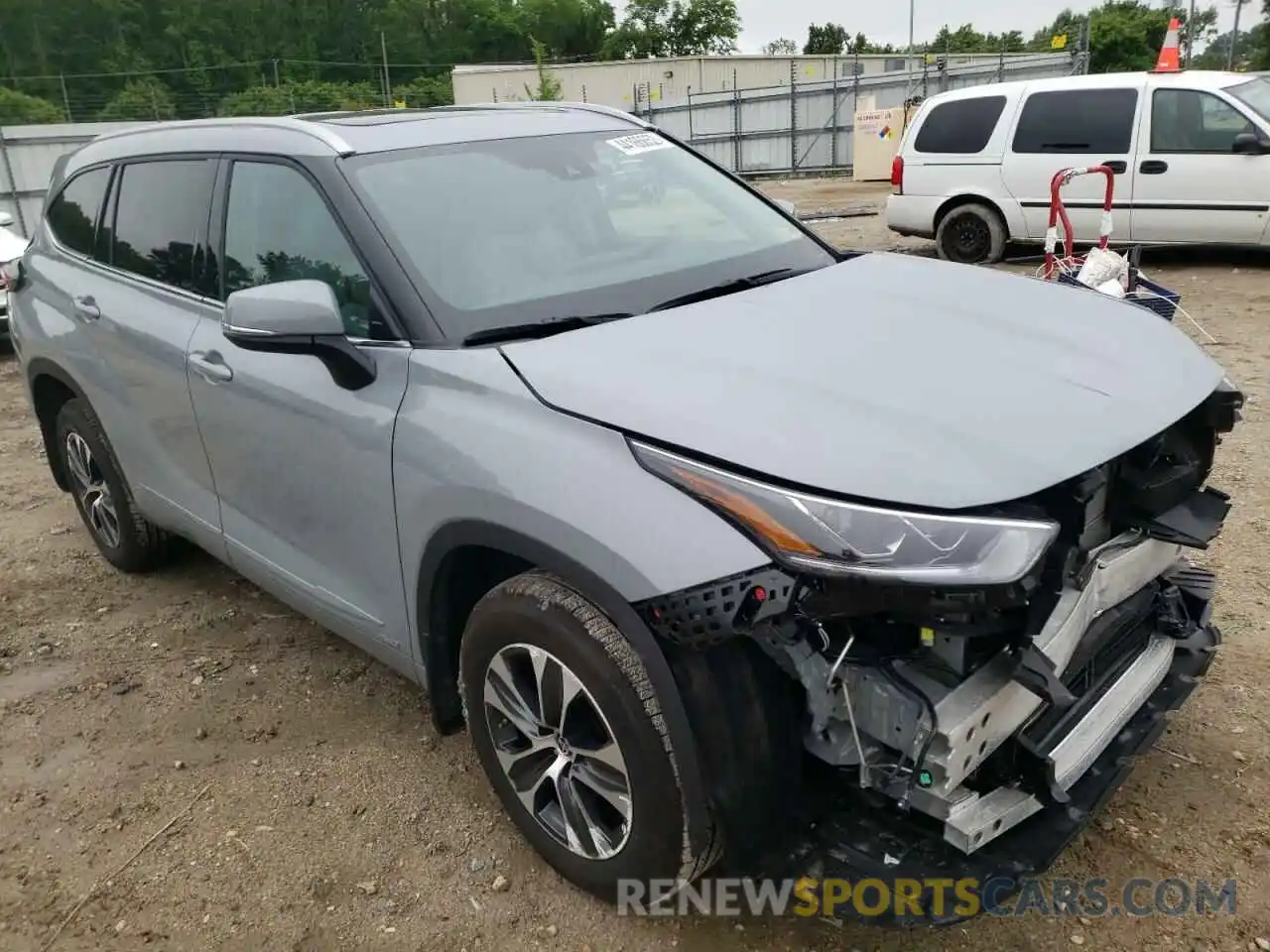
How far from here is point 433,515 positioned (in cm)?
238

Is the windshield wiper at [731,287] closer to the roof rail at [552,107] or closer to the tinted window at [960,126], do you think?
the roof rail at [552,107]

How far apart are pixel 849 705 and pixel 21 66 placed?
72.0 m

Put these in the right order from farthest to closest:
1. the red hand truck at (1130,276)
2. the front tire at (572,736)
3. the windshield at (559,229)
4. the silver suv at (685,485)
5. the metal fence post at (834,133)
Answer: the metal fence post at (834,133) → the red hand truck at (1130,276) → the windshield at (559,229) → the front tire at (572,736) → the silver suv at (685,485)

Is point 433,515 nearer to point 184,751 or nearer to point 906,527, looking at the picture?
point 906,527

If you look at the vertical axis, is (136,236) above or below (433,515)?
above

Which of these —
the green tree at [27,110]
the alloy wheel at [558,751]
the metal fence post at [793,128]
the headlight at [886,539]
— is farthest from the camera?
the green tree at [27,110]

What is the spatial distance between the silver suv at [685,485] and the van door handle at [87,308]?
22.3 inches

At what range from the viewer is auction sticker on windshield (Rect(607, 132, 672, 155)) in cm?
335

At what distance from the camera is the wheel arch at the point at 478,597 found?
197 centimetres

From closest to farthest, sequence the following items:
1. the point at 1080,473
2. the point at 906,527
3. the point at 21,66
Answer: the point at 906,527 < the point at 1080,473 < the point at 21,66

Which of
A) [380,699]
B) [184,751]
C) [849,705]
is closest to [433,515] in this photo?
[849,705]

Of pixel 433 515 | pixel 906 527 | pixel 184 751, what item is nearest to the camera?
pixel 906 527

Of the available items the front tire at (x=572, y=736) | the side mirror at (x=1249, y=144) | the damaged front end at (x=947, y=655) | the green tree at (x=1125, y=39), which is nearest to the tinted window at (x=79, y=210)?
the front tire at (x=572, y=736)

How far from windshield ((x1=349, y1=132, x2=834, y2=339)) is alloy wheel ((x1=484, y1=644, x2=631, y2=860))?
85 cm
